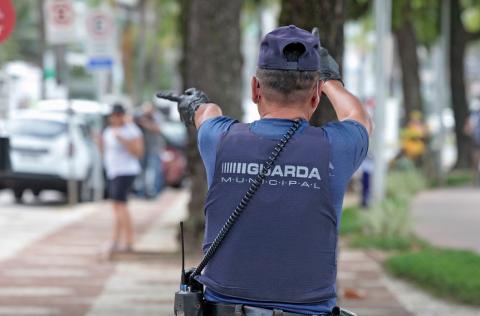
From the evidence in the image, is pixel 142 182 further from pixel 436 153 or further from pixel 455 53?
pixel 455 53

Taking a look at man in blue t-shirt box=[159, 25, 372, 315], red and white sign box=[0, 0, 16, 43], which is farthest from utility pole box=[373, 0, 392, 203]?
man in blue t-shirt box=[159, 25, 372, 315]

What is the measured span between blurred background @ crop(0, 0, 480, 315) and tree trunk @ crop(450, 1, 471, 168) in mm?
38

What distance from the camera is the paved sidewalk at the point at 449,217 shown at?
605 inches

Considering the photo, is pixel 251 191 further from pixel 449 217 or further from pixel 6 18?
pixel 449 217

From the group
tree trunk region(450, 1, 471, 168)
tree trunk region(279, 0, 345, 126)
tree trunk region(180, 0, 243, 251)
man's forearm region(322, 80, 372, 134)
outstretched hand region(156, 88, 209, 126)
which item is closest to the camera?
man's forearm region(322, 80, 372, 134)

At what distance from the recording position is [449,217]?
19.0m

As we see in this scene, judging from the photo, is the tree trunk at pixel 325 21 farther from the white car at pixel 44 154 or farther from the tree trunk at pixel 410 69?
the tree trunk at pixel 410 69

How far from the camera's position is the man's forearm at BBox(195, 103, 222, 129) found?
4.12 metres

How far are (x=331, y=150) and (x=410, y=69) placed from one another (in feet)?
89.0

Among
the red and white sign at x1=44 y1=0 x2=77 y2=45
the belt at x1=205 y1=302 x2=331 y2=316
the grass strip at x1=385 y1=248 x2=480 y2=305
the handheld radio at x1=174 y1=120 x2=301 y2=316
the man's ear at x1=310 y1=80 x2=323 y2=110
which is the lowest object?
the grass strip at x1=385 y1=248 x2=480 y2=305

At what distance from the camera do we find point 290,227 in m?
3.77

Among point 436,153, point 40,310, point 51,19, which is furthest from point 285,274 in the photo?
point 436,153

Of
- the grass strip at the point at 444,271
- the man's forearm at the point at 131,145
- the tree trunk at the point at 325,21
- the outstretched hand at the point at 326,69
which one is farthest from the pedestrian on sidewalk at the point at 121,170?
the outstretched hand at the point at 326,69

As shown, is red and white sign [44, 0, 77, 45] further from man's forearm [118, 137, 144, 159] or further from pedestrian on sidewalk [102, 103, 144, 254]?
man's forearm [118, 137, 144, 159]
